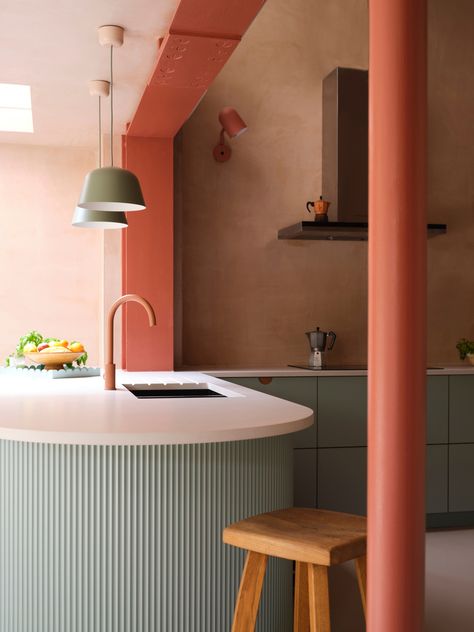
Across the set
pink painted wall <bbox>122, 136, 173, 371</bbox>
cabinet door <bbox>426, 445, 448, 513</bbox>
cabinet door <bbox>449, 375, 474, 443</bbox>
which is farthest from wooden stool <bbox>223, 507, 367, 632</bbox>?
cabinet door <bbox>449, 375, 474, 443</bbox>

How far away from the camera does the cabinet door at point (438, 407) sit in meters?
Result: 4.58

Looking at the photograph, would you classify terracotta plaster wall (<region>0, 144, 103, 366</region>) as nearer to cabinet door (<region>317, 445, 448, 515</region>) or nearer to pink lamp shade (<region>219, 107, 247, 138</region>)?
pink lamp shade (<region>219, 107, 247, 138</region>)

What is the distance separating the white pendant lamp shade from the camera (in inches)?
116

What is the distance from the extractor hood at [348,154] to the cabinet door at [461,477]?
136 cm

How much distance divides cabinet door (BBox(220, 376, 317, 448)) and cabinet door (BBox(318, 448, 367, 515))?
12 cm

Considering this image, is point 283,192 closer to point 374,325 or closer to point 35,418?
point 35,418

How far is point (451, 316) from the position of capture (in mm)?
5371

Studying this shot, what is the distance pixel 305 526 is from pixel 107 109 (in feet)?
9.19

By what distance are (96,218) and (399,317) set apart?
6.90ft

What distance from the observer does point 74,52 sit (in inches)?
128

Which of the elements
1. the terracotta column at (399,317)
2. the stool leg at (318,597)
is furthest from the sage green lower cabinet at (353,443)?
the terracotta column at (399,317)

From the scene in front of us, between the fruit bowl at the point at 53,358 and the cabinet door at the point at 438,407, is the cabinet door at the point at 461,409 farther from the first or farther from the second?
the fruit bowl at the point at 53,358

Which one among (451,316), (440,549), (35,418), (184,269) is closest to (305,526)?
(35,418)

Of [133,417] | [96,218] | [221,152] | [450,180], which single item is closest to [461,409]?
[450,180]
